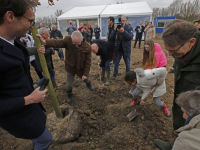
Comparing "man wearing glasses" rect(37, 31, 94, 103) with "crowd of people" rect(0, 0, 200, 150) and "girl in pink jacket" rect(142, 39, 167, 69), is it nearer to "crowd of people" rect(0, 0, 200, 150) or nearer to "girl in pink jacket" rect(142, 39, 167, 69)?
"crowd of people" rect(0, 0, 200, 150)

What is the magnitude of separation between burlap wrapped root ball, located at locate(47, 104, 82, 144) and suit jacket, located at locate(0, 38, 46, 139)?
90 centimetres

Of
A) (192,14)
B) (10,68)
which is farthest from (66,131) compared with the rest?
(192,14)

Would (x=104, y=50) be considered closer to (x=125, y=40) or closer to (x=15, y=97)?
(x=125, y=40)

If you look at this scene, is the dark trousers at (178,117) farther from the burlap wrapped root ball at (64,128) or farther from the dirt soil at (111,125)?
the burlap wrapped root ball at (64,128)

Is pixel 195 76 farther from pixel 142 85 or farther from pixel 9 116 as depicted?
pixel 9 116

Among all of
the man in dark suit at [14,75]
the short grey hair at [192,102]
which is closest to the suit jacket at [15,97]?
the man in dark suit at [14,75]

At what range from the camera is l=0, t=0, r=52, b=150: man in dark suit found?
2.97 ft

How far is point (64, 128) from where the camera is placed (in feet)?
7.16

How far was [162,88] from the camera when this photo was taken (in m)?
2.47

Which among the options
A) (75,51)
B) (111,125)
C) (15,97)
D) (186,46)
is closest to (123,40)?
(75,51)

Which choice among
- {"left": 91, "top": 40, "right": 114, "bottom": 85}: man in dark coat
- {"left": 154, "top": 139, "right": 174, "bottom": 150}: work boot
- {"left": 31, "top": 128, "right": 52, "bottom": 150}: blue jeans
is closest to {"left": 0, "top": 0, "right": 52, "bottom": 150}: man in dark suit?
{"left": 31, "top": 128, "right": 52, "bottom": 150}: blue jeans

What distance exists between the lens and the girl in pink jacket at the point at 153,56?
292cm

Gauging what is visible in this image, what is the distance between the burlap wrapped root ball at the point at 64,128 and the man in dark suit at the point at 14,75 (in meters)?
0.97

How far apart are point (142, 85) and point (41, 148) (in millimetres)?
2013
